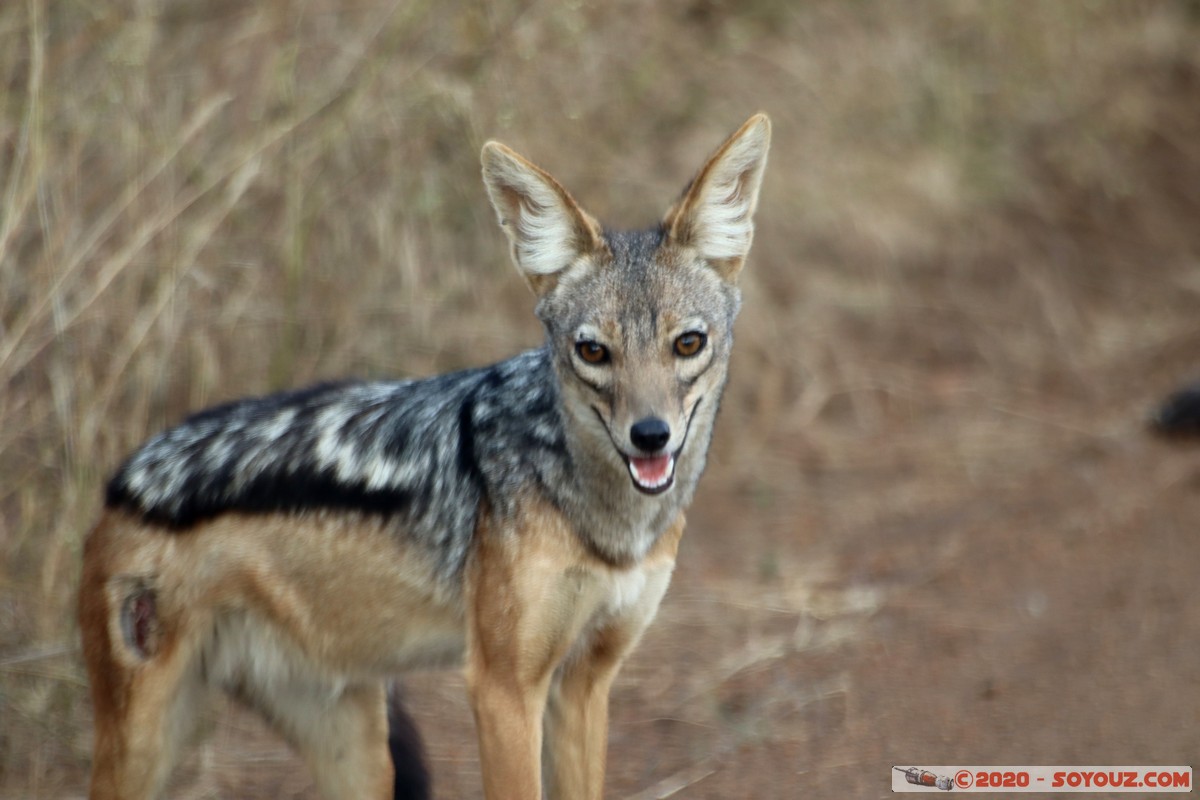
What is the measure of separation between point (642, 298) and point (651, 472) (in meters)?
0.63

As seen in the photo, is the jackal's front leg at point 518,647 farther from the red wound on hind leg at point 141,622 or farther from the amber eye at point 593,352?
the red wound on hind leg at point 141,622

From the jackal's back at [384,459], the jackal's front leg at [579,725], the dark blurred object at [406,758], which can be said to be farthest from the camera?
the dark blurred object at [406,758]

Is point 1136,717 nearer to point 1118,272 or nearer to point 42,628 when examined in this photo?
point 42,628

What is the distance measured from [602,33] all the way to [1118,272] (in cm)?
545

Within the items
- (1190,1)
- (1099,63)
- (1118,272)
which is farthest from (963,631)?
(1190,1)

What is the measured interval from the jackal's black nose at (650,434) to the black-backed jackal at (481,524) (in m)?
0.04

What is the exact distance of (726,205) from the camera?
4898 mm

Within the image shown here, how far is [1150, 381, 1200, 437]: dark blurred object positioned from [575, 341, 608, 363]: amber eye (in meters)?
5.79

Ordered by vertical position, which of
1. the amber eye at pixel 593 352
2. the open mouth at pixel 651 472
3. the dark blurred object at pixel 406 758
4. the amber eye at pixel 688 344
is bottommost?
the dark blurred object at pixel 406 758

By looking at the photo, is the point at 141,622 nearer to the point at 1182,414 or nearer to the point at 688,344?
the point at 688,344

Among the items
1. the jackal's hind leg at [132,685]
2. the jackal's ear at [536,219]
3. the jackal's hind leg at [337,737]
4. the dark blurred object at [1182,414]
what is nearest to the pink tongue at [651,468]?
the jackal's ear at [536,219]

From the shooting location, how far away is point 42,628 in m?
6.15

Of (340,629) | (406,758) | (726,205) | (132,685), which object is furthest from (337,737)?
(726,205)

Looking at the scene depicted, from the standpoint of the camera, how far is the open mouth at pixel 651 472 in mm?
4398
